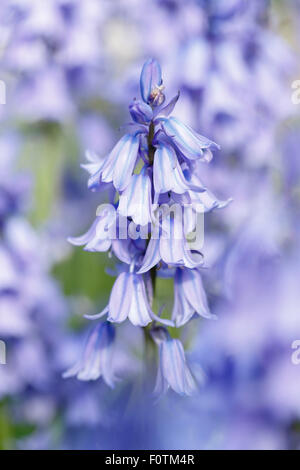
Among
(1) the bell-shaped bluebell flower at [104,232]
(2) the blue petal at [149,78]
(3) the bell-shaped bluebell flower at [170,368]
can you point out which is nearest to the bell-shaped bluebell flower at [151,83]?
(2) the blue petal at [149,78]

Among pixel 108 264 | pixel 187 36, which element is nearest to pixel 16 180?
pixel 108 264

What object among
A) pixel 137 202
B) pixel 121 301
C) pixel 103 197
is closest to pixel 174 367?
pixel 121 301

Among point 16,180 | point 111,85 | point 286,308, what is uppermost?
point 111,85

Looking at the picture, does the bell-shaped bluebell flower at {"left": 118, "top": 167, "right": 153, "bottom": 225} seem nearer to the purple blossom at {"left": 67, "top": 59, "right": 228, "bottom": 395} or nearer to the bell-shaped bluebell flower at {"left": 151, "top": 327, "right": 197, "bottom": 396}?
the purple blossom at {"left": 67, "top": 59, "right": 228, "bottom": 395}

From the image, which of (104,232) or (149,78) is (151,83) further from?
(104,232)

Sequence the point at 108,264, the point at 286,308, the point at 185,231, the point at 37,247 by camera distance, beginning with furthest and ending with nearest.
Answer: the point at 108,264, the point at 37,247, the point at 185,231, the point at 286,308

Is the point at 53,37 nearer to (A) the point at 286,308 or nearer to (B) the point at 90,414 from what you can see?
(B) the point at 90,414
